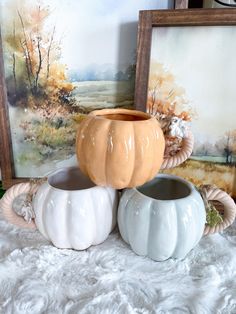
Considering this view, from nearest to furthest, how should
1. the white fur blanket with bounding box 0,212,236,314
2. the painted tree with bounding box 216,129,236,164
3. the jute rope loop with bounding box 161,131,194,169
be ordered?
1. the white fur blanket with bounding box 0,212,236,314
2. the jute rope loop with bounding box 161,131,194,169
3. the painted tree with bounding box 216,129,236,164

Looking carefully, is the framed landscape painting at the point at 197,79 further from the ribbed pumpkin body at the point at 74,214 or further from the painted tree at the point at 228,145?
the ribbed pumpkin body at the point at 74,214

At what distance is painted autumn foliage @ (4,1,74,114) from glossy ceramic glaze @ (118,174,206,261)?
295 mm

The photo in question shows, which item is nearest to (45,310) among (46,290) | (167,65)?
(46,290)

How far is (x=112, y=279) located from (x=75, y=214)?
0.10 meters

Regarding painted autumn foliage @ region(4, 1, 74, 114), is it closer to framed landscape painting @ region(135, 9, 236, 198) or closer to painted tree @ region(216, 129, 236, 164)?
framed landscape painting @ region(135, 9, 236, 198)

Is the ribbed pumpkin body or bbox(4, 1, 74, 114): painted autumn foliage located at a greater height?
bbox(4, 1, 74, 114): painted autumn foliage

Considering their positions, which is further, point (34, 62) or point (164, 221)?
point (34, 62)

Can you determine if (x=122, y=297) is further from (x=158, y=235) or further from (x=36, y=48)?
(x=36, y=48)

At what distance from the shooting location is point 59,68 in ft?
1.94

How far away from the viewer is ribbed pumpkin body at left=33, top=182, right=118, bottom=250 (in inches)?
16.4

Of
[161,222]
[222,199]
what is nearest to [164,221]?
[161,222]

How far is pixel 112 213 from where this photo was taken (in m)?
0.45

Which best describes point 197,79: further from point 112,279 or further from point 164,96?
point 112,279

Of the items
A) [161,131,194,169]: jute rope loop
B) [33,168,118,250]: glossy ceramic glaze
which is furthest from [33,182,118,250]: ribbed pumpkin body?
[161,131,194,169]: jute rope loop
